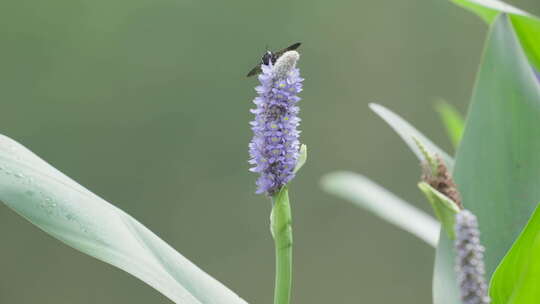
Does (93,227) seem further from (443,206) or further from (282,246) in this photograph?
(443,206)

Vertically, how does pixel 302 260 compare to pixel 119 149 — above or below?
below

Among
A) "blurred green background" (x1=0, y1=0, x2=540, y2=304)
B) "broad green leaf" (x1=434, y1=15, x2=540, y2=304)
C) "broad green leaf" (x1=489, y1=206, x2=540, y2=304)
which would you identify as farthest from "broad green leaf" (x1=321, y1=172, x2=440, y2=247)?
"blurred green background" (x1=0, y1=0, x2=540, y2=304)

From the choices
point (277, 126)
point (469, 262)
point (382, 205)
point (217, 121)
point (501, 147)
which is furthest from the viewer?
point (217, 121)

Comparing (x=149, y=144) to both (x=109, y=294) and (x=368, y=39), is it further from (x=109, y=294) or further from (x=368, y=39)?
(x=368, y=39)

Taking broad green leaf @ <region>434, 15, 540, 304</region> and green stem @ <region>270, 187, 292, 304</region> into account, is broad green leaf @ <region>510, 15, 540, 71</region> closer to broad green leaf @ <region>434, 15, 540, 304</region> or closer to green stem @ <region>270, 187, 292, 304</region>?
broad green leaf @ <region>434, 15, 540, 304</region>

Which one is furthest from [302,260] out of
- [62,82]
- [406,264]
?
[62,82]

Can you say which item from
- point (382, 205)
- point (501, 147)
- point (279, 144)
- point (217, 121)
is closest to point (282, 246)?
point (279, 144)
